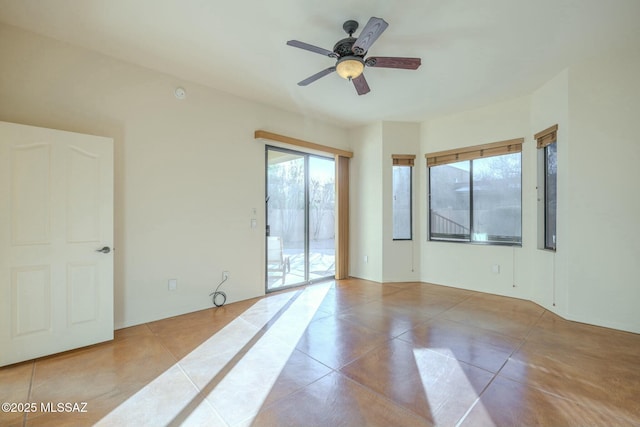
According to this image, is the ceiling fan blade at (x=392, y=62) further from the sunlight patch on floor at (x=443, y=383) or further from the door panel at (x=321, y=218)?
the door panel at (x=321, y=218)

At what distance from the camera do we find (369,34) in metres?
2.23

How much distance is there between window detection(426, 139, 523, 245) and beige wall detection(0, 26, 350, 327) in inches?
121

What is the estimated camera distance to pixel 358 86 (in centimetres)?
302

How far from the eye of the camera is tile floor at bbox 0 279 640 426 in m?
1.83

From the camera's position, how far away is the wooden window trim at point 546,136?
3677 mm

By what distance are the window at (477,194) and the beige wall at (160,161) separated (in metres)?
3.08

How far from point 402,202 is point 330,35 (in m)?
3.38

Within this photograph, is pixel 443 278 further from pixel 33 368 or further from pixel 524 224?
pixel 33 368

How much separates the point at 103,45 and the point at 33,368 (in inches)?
119

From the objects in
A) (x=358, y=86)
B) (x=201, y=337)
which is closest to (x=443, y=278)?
(x=358, y=86)

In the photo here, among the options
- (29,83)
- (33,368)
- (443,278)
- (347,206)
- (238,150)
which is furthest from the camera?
(347,206)

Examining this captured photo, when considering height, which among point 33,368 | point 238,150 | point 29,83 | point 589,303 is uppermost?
point 29,83

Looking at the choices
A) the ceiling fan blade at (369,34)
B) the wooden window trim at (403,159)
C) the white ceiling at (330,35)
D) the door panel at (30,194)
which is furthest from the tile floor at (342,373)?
the white ceiling at (330,35)

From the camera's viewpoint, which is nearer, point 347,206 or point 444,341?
point 444,341
